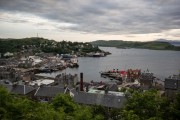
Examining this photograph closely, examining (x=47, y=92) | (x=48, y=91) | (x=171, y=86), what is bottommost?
(x=47, y=92)

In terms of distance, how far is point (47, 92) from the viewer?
137 ft

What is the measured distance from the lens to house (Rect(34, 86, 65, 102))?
4119 cm

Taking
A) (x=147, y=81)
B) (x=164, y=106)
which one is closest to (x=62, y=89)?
(x=164, y=106)

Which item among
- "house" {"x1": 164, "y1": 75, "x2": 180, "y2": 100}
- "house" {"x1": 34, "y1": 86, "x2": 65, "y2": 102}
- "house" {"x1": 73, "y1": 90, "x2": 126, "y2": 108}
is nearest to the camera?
"house" {"x1": 73, "y1": 90, "x2": 126, "y2": 108}

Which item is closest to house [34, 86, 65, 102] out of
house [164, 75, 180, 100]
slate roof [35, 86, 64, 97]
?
slate roof [35, 86, 64, 97]

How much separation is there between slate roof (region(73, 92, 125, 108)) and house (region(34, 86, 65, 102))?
144 inches

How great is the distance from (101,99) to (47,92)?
30.9ft

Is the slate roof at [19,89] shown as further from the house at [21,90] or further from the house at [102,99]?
the house at [102,99]

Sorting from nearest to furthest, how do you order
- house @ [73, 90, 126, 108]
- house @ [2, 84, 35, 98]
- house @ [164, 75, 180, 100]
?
house @ [73, 90, 126, 108] → house @ [2, 84, 35, 98] → house @ [164, 75, 180, 100]

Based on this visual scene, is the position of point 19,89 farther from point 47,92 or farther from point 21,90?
point 47,92

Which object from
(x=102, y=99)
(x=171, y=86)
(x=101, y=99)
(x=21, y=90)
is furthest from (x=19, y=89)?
(x=171, y=86)

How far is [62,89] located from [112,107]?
949 centimetres

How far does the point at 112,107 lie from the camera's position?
117 ft

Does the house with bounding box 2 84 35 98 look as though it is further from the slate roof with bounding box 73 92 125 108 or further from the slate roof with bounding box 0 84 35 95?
the slate roof with bounding box 73 92 125 108
